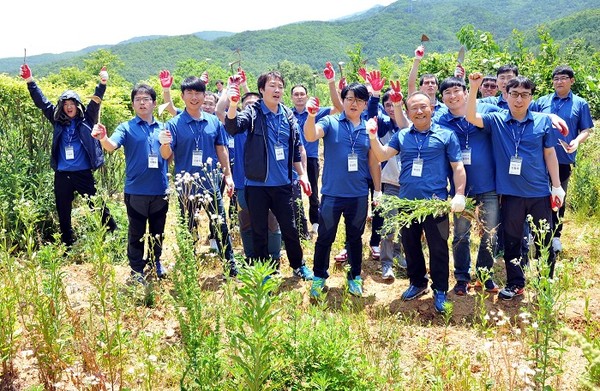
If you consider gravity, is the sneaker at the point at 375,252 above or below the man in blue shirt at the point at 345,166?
below

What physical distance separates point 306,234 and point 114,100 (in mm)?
3706

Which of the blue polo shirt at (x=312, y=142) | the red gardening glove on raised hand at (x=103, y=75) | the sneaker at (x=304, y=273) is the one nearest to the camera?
the sneaker at (x=304, y=273)

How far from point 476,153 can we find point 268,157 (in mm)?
1901

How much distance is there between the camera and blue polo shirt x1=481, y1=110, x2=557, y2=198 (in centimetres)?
417

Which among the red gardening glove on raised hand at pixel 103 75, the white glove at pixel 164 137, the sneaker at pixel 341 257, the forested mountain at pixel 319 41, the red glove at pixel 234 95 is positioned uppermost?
the forested mountain at pixel 319 41

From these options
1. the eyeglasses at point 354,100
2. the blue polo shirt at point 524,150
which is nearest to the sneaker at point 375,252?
the blue polo shirt at point 524,150

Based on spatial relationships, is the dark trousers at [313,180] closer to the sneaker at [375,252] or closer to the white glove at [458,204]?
the sneaker at [375,252]

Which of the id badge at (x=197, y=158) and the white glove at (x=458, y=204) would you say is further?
the id badge at (x=197, y=158)

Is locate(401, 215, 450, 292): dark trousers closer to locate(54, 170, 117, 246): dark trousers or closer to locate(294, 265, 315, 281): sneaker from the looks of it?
locate(294, 265, 315, 281): sneaker

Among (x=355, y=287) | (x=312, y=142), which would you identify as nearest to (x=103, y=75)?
(x=312, y=142)

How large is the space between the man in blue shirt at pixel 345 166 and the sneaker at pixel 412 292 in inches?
17.3

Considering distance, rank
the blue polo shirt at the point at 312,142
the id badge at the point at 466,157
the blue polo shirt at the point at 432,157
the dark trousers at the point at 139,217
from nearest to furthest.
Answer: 1. the blue polo shirt at the point at 432,157
2. the id badge at the point at 466,157
3. the dark trousers at the point at 139,217
4. the blue polo shirt at the point at 312,142

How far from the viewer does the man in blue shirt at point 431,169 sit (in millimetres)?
4043

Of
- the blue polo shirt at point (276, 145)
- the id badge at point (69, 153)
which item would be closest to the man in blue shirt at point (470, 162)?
the blue polo shirt at point (276, 145)
